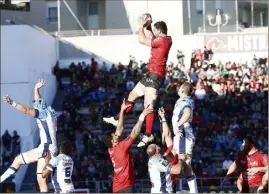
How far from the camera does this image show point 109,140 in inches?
633

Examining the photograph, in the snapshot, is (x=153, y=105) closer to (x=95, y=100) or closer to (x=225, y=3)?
(x=95, y=100)

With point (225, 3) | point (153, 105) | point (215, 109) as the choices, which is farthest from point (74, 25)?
point (153, 105)

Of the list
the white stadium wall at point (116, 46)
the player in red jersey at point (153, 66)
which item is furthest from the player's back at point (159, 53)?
the white stadium wall at point (116, 46)

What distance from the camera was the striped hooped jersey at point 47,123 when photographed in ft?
54.4

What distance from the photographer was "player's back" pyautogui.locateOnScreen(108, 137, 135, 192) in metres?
16.1

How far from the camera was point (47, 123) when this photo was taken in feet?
54.7

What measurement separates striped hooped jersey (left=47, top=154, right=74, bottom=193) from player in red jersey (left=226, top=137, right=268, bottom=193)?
2925mm

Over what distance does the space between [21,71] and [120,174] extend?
1904 centimetres

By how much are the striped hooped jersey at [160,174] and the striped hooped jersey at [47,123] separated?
6.96ft

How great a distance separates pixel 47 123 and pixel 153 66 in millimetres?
2170

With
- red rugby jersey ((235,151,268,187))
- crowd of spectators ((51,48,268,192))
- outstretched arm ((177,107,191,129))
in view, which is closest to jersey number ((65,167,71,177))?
outstretched arm ((177,107,191,129))

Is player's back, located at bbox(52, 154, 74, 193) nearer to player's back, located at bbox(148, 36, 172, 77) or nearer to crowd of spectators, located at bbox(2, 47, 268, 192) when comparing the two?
player's back, located at bbox(148, 36, 172, 77)

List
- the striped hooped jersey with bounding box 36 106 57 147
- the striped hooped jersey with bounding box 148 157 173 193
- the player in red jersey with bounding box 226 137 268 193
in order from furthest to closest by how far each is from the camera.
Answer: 1. the player in red jersey with bounding box 226 137 268 193
2. the striped hooped jersey with bounding box 36 106 57 147
3. the striped hooped jersey with bounding box 148 157 173 193

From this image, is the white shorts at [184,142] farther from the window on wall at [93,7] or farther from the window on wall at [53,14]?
the window on wall at [93,7]
